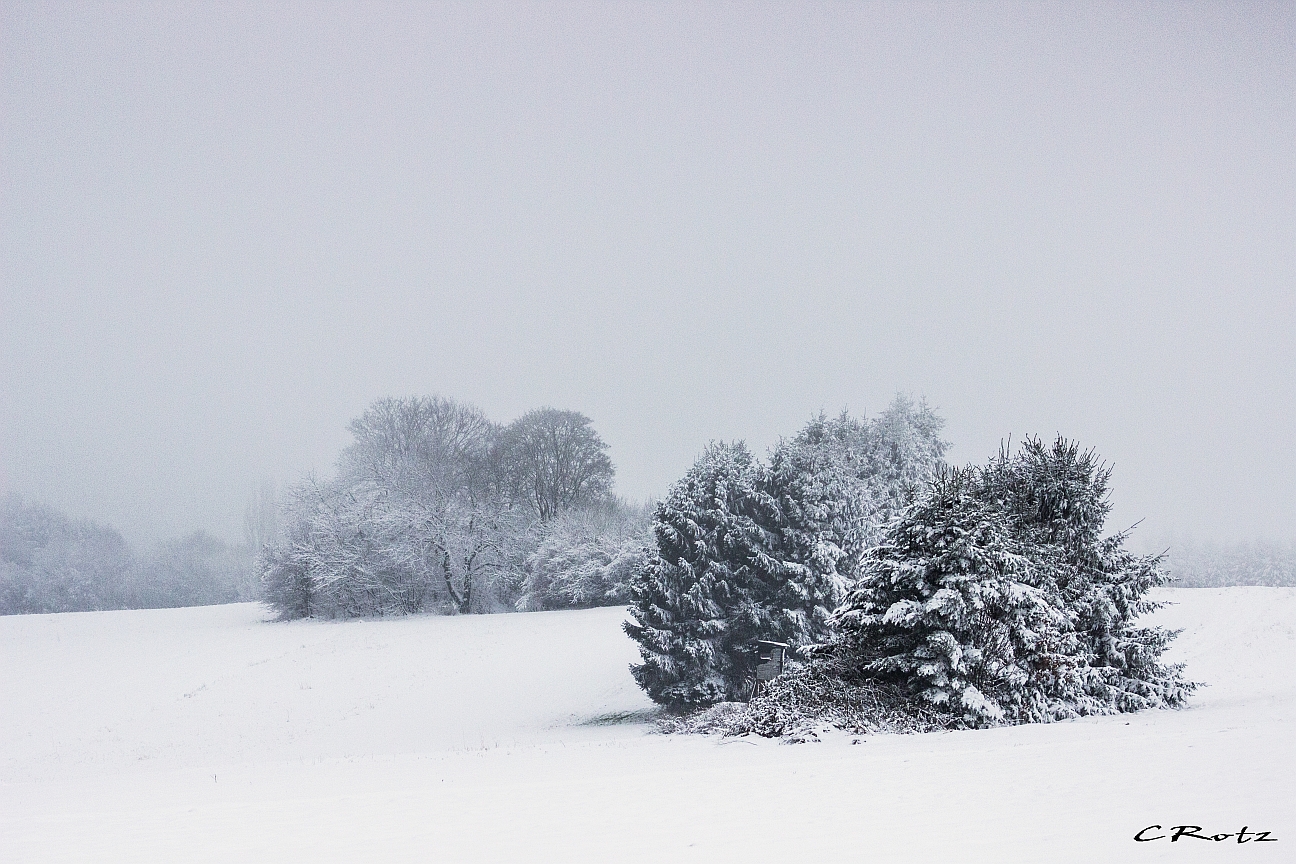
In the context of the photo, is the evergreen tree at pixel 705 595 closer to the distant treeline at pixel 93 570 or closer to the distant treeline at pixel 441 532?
the distant treeline at pixel 441 532

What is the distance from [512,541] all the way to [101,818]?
3555 cm

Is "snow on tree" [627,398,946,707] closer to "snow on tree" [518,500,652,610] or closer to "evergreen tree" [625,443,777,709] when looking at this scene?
"evergreen tree" [625,443,777,709]

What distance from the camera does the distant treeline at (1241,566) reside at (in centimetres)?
5091

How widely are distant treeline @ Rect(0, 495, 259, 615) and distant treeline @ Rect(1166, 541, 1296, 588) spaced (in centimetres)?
6415

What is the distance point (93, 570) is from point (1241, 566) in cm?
8417

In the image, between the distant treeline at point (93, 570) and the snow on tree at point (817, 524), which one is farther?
the distant treeline at point (93, 570)

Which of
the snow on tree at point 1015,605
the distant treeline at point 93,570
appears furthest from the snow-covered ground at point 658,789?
the distant treeline at point 93,570

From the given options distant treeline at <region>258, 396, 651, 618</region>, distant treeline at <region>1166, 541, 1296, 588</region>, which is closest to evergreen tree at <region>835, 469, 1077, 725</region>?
distant treeline at <region>258, 396, 651, 618</region>

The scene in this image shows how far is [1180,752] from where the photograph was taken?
8.62 m

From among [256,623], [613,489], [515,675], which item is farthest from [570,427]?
[515,675]

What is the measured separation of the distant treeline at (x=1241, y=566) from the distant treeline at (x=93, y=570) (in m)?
64.1

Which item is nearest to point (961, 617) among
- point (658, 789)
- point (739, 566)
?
point (658, 789)

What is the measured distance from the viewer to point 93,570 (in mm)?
59125
